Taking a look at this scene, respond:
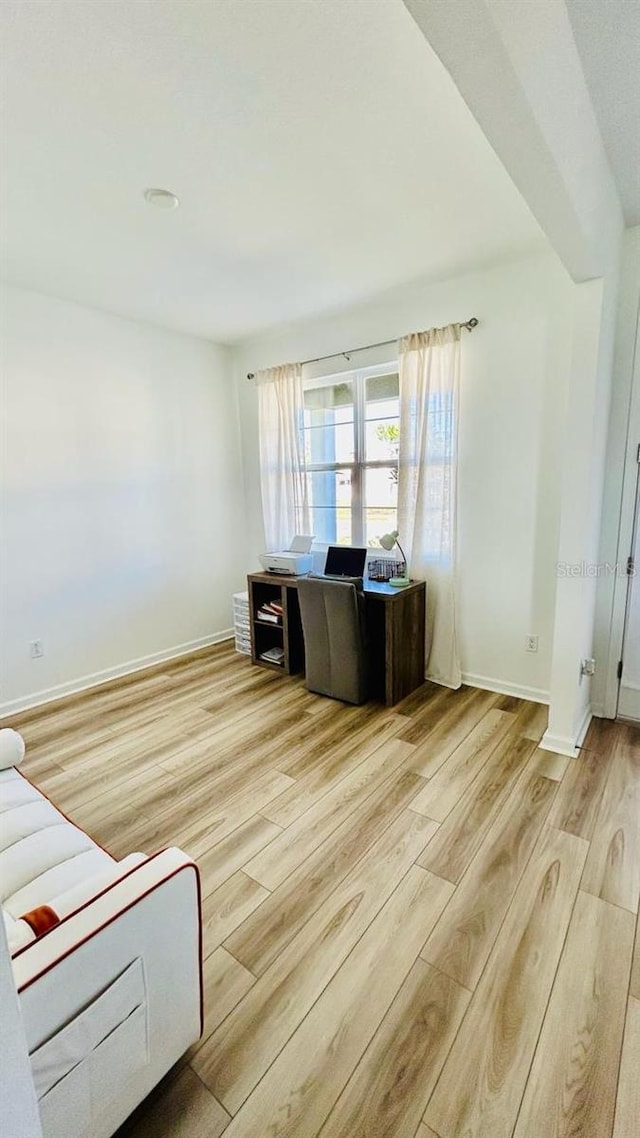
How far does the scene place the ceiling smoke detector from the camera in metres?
1.93

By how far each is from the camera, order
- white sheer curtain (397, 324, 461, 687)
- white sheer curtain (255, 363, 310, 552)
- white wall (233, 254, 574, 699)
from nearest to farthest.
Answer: white wall (233, 254, 574, 699), white sheer curtain (397, 324, 461, 687), white sheer curtain (255, 363, 310, 552)

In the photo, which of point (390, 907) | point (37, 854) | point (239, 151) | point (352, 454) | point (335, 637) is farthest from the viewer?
point (352, 454)

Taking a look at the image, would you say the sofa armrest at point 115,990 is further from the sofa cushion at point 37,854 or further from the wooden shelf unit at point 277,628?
the wooden shelf unit at point 277,628

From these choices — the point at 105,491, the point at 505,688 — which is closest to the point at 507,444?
the point at 505,688

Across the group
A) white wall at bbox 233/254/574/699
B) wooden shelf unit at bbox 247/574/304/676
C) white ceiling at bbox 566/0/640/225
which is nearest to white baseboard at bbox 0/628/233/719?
wooden shelf unit at bbox 247/574/304/676

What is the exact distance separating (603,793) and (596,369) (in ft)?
6.35

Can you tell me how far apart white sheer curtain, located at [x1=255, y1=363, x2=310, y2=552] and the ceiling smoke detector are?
68.4 inches

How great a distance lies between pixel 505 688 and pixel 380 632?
905 millimetres

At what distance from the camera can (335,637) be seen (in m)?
2.94

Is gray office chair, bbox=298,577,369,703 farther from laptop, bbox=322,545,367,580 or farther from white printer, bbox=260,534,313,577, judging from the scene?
white printer, bbox=260,534,313,577

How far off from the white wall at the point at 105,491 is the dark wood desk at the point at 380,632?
30.8 inches

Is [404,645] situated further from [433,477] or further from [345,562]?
[433,477]

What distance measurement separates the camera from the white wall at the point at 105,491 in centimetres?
295

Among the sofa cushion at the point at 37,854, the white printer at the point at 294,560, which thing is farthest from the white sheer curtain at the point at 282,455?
the sofa cushion at the point at 37,854
